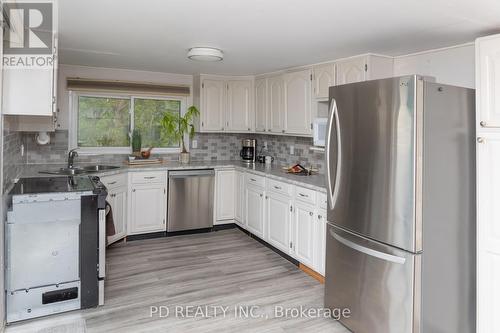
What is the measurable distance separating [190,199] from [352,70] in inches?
101

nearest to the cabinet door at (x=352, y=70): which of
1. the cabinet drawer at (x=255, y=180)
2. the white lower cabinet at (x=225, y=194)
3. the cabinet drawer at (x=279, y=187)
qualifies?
the cabinet drawer at (x=279, y=187)

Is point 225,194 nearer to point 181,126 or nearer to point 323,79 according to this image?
point 181,126

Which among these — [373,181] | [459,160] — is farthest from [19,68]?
[459,160]

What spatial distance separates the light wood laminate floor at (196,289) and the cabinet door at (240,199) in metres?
0.34

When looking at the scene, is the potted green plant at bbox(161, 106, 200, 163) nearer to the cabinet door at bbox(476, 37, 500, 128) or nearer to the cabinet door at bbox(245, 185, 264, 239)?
the cabinet door at bbox(245, 185, 264, 239)

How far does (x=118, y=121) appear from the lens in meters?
4.95

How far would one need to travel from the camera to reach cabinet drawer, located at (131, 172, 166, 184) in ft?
14.7

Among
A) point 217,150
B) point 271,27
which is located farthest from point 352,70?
point 217,150

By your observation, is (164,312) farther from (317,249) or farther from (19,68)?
(19,68)

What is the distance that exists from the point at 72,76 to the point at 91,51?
109cm

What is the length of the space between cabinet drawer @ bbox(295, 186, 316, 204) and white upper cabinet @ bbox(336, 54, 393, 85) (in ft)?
3.67

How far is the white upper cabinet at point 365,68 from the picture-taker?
3344 mm

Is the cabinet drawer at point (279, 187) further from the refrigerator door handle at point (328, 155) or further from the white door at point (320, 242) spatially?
the refrigerator door handle at point (328, 155)

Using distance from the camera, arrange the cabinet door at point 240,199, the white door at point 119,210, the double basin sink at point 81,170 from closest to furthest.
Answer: the double basin sink at point 81,170 < the white door at point 119,210 < the cabinet door at point 240,199
